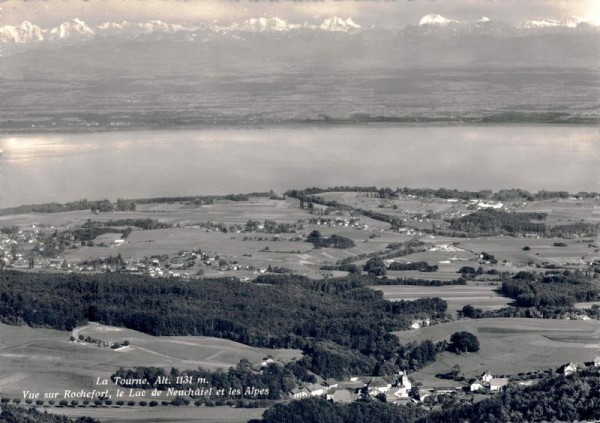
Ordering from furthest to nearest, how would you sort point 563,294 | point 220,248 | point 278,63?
point 278,63
point 220,248
point 563,294

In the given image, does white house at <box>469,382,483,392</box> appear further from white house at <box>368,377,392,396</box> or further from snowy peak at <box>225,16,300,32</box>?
A: snowy peak at <box>225,16,300,32</box>

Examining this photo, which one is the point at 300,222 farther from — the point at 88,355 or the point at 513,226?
the point at 88,355

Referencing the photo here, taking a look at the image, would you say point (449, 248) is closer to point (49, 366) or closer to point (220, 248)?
point (220, 248)

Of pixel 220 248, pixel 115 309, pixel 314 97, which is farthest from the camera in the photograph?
pixel 314 97

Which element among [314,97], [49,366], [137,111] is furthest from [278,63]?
[49,366]

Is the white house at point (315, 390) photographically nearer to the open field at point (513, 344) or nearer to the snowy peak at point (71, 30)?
the open field at point (513, 344)

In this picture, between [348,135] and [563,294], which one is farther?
[348,135]

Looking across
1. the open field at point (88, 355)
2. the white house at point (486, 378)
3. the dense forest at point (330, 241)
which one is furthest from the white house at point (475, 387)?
the dense forest at point (330, 241)
